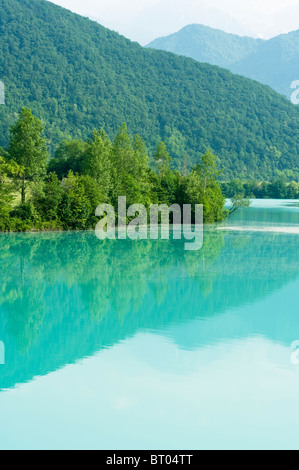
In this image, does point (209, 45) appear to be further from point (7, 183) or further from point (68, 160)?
point (7, 183)

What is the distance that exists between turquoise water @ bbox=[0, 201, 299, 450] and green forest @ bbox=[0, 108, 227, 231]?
9.36 metres

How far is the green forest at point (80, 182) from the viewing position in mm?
25891

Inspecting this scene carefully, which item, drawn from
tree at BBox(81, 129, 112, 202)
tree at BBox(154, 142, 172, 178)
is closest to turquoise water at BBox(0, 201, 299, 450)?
tree at BBox(81, 129, 112, 202)

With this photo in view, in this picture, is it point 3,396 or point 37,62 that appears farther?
point 37,62

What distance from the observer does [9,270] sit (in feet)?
52.8

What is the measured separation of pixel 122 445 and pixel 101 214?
77.4ft

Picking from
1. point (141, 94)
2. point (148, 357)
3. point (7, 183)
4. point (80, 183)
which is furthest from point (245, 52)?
point (148, 357)

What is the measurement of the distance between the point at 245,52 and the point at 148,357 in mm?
190526

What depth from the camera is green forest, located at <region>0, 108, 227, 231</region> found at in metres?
25.9

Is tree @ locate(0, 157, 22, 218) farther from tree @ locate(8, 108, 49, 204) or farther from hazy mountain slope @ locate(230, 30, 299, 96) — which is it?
hazy mountain slope @ locate(230, 30, 299, 96)

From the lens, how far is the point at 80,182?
1113 inches
